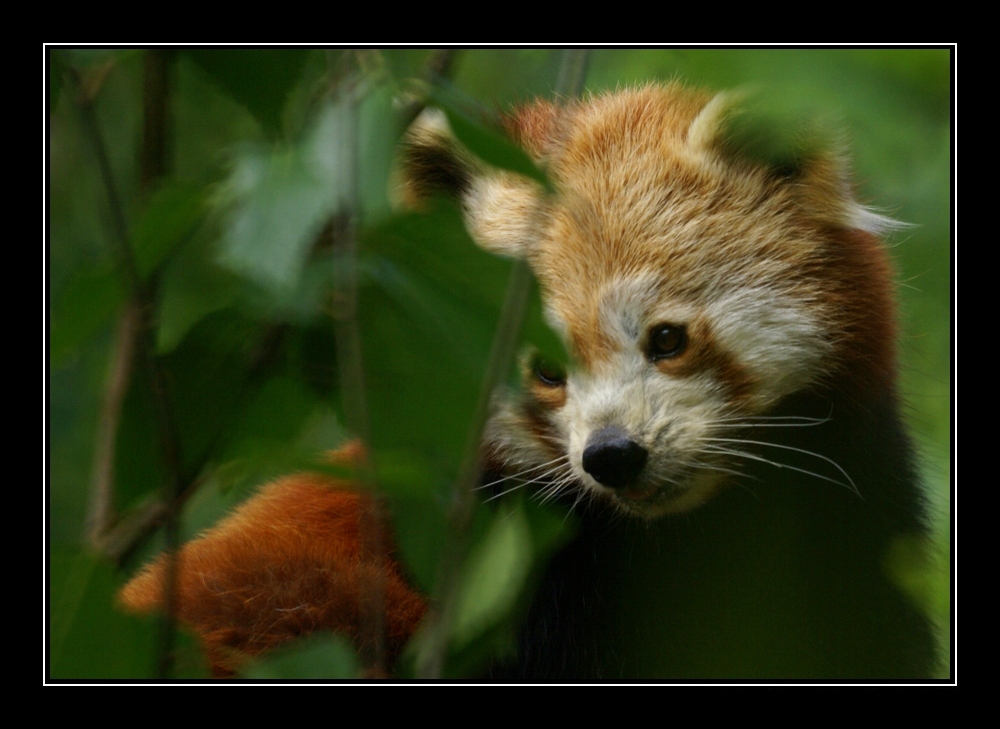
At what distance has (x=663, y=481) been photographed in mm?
1389

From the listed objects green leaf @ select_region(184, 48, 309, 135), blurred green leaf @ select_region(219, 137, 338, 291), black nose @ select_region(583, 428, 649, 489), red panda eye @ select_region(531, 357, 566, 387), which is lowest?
black nose @ select_region(583, 428, 649, 489)

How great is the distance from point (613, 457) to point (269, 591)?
528 millimetres

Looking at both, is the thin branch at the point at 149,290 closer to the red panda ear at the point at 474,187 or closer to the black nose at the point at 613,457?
the red panda ear at the point at 474,187

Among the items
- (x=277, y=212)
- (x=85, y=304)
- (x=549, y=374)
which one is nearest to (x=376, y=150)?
(x=277, y=212)

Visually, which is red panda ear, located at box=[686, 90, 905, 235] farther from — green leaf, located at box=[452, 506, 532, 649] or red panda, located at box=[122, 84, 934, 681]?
green leaf, located at box=[452, 506, 532, 649]

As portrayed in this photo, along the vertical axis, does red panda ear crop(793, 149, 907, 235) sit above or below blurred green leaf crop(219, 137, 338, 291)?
above

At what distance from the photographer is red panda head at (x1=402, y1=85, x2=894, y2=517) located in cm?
138

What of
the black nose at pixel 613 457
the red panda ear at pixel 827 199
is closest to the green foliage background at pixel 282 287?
the black nose at pixel 613 457

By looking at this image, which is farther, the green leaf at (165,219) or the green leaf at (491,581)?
the green leaf at (491,581)

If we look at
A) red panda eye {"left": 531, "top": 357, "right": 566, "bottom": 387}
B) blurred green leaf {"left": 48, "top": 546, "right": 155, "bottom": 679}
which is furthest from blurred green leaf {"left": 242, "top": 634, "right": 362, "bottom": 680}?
red panda eye {"left": 531, "top": 357, "right": 566, "bottom": 387}

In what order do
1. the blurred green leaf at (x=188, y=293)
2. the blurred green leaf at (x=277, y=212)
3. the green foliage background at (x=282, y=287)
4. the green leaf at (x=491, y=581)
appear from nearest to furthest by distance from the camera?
the blurred green leaf at (x=277, y=212) < the green foliage background at (x=282, y=287) < the blurred green leaf at (x=188, y=293) < the green leaf at (x=491, y=581)

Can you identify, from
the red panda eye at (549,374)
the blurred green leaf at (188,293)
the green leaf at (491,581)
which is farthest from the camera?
the red panda eye at (549,374)

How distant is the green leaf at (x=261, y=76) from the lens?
0.83 m
